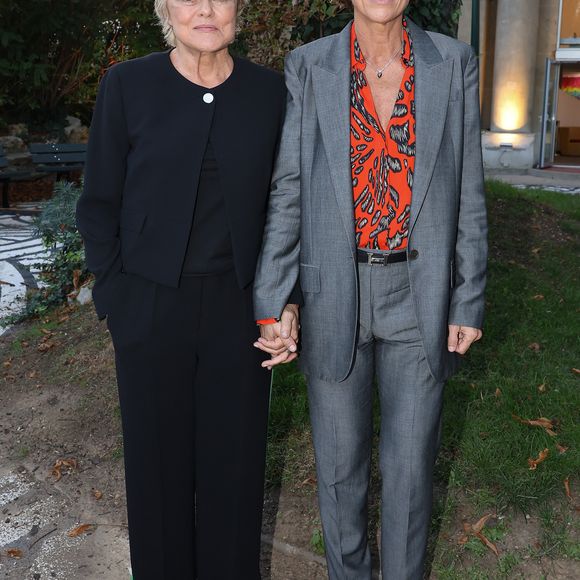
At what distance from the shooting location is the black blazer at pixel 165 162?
260 centimetres

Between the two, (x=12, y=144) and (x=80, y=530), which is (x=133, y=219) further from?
(x=12, y=144)

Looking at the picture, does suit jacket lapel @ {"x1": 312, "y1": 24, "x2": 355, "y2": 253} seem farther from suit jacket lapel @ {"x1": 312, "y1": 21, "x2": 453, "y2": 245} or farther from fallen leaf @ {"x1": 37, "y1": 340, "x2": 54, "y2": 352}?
fallen leaf @ {"x1": 37, "y1": 340, "x2": 54, "y2": 352}

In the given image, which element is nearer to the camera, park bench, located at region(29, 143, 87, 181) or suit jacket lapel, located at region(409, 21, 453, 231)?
suit jacket lapel, located at region(409, 21, 453, 231)

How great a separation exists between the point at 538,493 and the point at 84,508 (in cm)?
236

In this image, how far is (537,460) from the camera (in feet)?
14.3

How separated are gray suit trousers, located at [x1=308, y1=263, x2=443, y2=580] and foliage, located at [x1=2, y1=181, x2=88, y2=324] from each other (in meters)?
5.32

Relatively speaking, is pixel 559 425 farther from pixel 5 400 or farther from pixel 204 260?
pixel 5 400

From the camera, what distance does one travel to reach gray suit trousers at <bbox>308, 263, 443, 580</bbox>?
2.68m

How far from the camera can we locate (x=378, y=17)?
2.50 meters

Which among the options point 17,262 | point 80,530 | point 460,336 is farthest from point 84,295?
point 460,336

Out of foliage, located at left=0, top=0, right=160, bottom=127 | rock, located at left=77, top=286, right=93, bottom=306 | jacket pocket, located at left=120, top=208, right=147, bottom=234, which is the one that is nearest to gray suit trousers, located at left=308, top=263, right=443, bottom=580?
jacket pocket, located at left=120, top=208, right=147, bottom=234

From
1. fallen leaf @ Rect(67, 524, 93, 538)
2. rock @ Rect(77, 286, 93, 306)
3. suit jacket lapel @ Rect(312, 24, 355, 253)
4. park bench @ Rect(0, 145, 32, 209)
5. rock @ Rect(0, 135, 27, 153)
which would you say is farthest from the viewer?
rock @ Rect(0, 135, 27, 153)

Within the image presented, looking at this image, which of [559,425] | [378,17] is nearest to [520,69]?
[559,425]

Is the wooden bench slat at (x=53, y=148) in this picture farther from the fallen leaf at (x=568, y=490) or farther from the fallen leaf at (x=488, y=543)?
the fallen leaf at (x=488, y=543)
